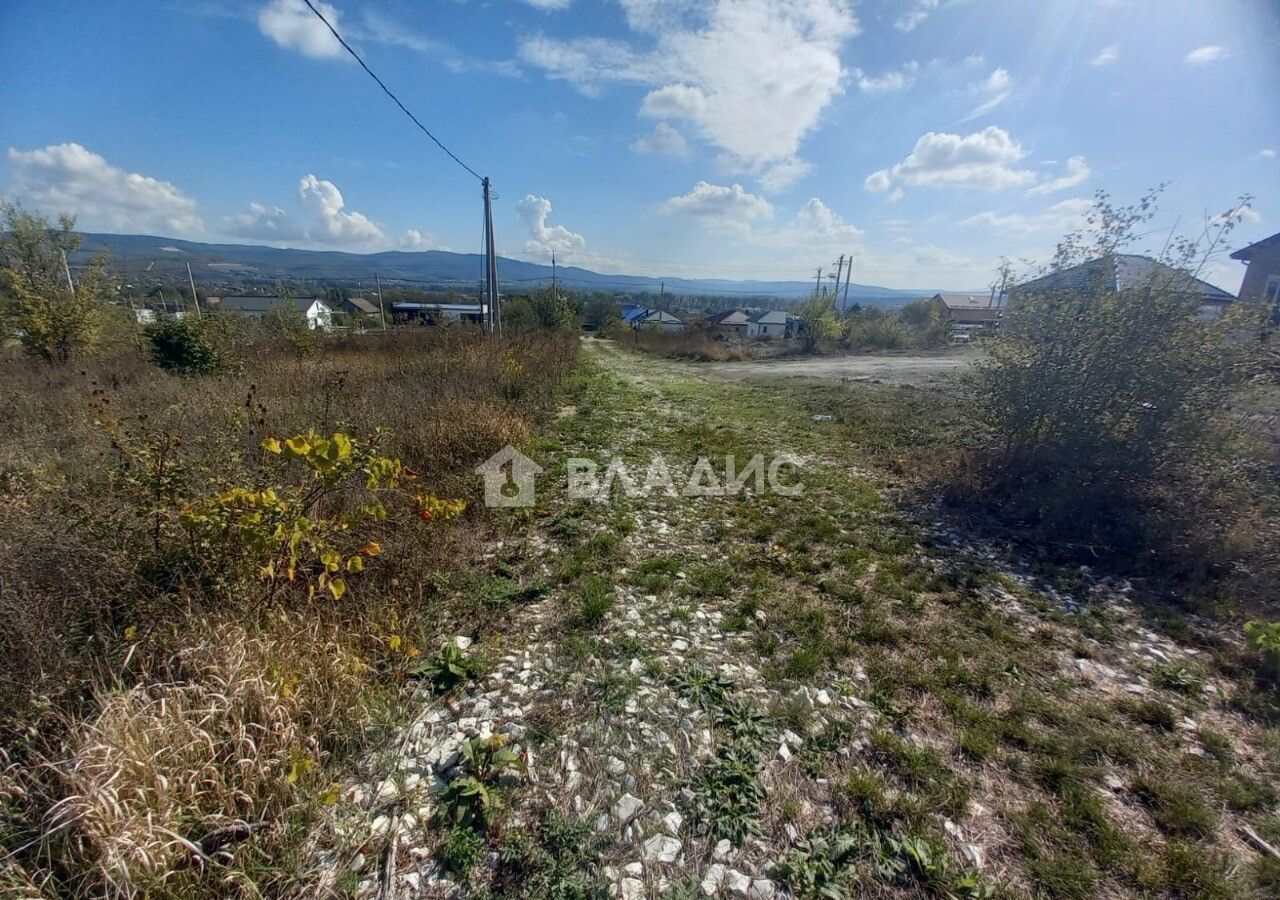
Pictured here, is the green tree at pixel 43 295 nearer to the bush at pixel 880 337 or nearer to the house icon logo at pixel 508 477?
the house icon logo at pixel 508 477

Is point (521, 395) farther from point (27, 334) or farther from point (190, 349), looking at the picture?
point (27, 334)

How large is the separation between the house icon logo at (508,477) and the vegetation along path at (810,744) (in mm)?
907

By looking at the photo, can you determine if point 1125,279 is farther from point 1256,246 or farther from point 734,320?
point 734,320

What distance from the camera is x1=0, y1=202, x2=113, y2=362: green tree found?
28.2 ft

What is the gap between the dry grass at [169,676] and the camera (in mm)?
1494

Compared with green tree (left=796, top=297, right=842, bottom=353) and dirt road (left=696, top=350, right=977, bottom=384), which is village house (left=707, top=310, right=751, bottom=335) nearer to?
green tree (left=796, top=297, right=842, bottom=353)

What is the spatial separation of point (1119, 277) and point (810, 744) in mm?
6074

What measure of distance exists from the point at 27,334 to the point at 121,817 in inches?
501

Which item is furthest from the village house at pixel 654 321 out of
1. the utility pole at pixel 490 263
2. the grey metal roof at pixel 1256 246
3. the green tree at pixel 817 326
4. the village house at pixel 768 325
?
the grey metal roof at pixel 1256 246

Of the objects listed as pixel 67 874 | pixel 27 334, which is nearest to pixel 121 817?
pixel 67 874

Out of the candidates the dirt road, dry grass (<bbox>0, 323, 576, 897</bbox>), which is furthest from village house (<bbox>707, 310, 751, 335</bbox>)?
dry grass (<bbox>0, 323, 576, 897</bbox>)

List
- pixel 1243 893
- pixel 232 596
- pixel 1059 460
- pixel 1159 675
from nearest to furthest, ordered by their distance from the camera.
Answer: pixel 1243 893 → pixel 232 596 → pixel 1159 675 → pixel 1059 460

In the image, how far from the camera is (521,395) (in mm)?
8961

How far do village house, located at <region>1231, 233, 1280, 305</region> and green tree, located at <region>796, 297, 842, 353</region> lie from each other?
15724 millimetres
